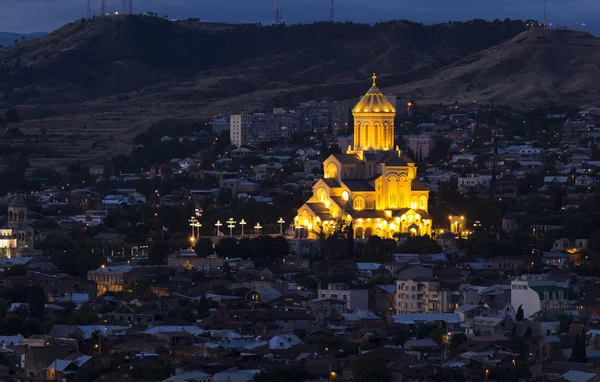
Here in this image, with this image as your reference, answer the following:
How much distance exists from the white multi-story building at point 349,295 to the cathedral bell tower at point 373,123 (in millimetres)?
26993

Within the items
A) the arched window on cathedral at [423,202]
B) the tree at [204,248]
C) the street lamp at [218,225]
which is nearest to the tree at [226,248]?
the tree at [204,248]

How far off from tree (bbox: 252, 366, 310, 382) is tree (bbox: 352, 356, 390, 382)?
130cm

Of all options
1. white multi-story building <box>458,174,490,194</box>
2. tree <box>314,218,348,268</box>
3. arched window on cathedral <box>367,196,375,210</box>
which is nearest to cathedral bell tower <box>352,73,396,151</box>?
arched window on cathedral <box>367,196,375,210</box>

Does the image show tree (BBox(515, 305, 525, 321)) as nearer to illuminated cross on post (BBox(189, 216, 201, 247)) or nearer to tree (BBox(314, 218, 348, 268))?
tree (BBox(314, 218, 348, 268))

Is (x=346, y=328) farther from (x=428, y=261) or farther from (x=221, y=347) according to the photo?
(x=428, y=261)

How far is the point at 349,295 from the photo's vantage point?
71312 millimetres

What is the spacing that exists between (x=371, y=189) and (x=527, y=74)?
8455 cm

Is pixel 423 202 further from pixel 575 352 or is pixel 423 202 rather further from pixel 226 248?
pixel 575 352

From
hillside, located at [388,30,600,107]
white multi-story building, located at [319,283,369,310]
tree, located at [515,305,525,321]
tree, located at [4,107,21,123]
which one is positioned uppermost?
hillside, located at [388,30,600,107]

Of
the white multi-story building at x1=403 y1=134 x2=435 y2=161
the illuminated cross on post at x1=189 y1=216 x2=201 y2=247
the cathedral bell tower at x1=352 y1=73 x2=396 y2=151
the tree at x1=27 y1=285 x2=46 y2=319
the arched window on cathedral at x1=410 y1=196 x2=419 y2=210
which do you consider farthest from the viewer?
the white multi-story building at x1=403 y1=134 x2=435 y2=161

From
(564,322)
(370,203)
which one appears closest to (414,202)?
(370,203)

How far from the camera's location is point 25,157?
456 ft

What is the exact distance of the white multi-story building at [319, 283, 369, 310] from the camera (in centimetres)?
7119

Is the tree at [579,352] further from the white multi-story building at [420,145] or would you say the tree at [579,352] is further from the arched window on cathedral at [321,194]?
the white multi-story building at [420,145]
